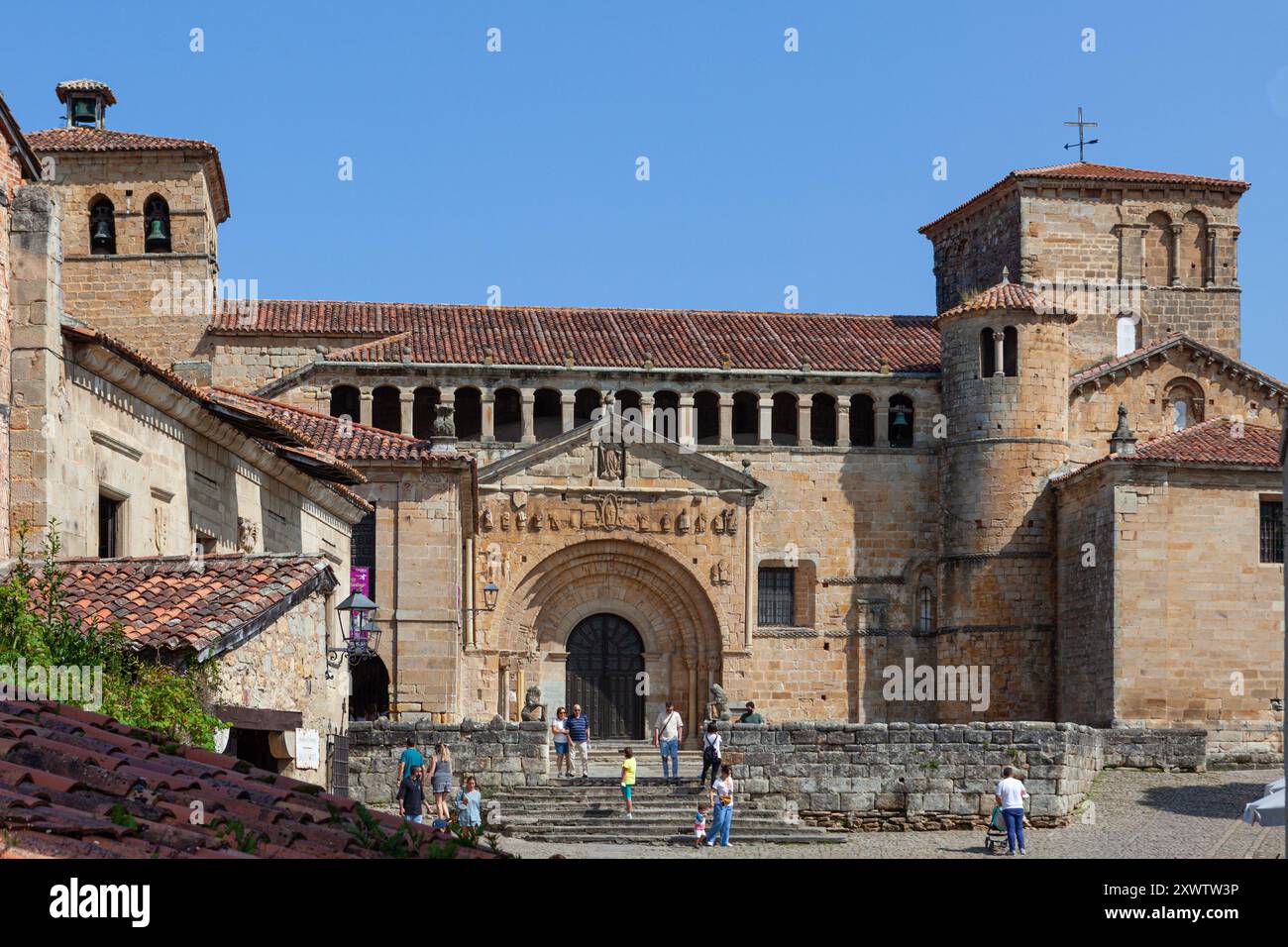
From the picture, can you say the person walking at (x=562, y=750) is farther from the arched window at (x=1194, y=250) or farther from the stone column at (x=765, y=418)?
the arched window at (x=1194, y=250)

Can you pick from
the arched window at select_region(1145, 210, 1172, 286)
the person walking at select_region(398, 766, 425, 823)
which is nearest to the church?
the arched window at select_region(1145, 210, 1172, 286)

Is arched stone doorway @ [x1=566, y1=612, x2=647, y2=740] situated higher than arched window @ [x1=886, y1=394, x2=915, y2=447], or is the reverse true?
arched window @ [x1=886, y1=394, x2=915, y2=447]

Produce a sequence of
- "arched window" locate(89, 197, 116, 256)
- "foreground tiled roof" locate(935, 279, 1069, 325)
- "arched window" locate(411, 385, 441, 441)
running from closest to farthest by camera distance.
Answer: "foreground tiled roof" locate(935, 279, 1069, 325), "arched window" locate(411, 385, 441, 441), "arched window" locate(89, 197, 116, 256)

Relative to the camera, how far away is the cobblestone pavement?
1022 inches

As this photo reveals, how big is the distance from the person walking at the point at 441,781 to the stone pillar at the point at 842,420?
20.0m

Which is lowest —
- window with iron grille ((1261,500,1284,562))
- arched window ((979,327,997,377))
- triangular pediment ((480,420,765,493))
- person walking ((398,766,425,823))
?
person walking ((398,766,425,823))

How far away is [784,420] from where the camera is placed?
47.5m

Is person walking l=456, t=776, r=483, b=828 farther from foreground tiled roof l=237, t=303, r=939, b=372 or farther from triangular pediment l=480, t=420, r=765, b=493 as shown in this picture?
foreground tiled roof l=237, t=303, r=939, b=372

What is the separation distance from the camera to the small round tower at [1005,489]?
1718 inches

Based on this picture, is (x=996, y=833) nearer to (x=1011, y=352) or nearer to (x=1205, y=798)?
(x=1205, y=798)

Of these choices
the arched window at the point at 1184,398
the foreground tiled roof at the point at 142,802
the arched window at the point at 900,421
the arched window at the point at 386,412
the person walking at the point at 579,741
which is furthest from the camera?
the arched window at the point at 1184,398

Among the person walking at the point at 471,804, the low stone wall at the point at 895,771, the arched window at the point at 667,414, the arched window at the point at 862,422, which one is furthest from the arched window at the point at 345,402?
the person walking at the point at 471,804

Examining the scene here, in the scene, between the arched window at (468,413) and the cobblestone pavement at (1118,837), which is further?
the arched window at (468,413)

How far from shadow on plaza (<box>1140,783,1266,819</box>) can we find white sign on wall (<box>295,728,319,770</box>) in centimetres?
1718
